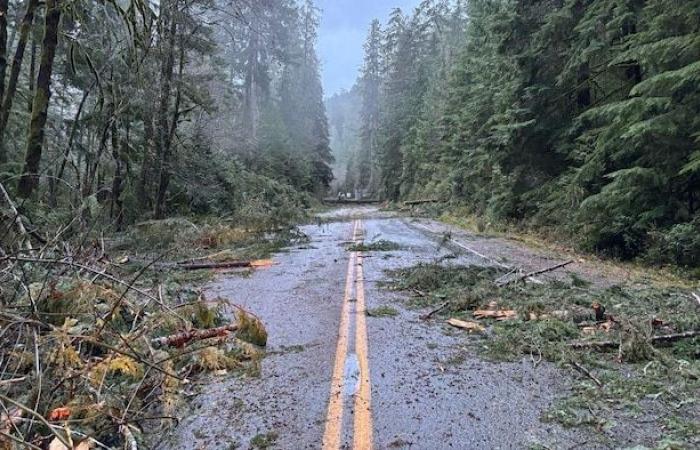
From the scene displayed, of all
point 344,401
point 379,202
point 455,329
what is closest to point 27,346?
point 344,401

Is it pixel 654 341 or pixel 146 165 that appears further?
pixel 146 165

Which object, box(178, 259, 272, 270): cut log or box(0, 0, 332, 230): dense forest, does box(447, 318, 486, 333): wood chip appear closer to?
box(0, 0, 332, 230): dense forest

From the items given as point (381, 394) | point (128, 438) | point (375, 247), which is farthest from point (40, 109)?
point (375, 247)

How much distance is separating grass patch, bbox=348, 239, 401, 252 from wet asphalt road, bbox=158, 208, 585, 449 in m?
7.00

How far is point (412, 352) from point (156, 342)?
2.78 metres

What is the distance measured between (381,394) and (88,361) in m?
2.48

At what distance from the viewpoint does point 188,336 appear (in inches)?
205

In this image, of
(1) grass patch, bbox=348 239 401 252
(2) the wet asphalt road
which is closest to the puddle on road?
(2) the wet asphalt road

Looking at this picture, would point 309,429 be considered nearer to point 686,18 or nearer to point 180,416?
point 180,416

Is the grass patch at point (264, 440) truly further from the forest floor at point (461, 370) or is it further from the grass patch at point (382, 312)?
the grass patch at point (382, 312)

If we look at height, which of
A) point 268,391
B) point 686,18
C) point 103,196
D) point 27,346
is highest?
point 686,18

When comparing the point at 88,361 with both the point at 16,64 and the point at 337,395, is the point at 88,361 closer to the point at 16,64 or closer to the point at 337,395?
the point at 337,395

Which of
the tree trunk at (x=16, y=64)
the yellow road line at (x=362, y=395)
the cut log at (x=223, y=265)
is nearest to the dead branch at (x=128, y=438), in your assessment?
the yellow road line at (x=362, y=395)

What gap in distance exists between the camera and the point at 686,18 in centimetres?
1003
